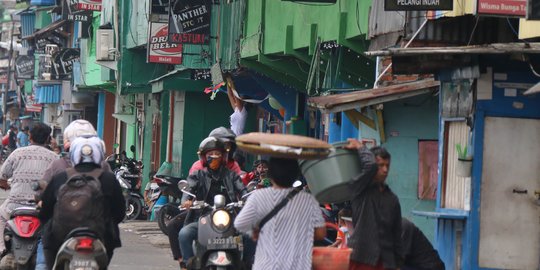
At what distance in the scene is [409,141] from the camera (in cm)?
1658

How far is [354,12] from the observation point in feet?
58.3

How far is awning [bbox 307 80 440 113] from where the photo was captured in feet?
48.6

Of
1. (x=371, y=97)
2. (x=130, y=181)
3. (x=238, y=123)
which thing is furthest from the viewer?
(x=130, y=181)

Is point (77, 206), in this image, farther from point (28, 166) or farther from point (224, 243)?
point (28, 166)

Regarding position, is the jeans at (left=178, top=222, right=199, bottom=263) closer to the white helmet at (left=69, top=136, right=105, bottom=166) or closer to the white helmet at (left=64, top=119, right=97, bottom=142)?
the white helmet at (left=64, top=119, right=97, bottom=142)

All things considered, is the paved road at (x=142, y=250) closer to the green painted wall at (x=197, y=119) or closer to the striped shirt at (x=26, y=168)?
the striped shirt at (x=26, y=168)

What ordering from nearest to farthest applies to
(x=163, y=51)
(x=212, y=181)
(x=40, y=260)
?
1. (x=40, y=260)
2. (x=212, y=181)
3. (x=163, y=51)

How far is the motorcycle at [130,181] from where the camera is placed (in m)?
27.4

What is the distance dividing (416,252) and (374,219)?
1065 mm

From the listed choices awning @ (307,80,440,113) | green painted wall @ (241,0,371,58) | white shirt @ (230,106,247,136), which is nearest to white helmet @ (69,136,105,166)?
awning @ (307,80,440,113)

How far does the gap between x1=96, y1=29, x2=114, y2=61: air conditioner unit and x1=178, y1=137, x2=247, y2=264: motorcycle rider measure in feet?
78.2

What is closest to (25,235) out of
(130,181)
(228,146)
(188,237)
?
(188,237)

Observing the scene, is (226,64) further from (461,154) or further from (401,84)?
(461,154)

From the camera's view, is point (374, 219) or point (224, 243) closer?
point (374, 219)
